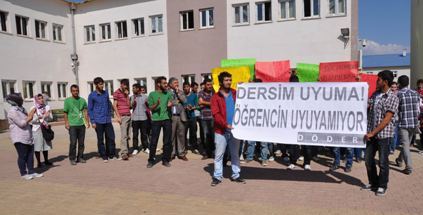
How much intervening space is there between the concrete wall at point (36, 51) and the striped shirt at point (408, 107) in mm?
20638

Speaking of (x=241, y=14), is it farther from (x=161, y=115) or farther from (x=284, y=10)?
(x=161, y=115)

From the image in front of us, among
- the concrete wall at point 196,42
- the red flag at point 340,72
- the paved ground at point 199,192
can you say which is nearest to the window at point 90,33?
the concrete wall at point 196,42

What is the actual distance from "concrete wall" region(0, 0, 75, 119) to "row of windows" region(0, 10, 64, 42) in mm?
129

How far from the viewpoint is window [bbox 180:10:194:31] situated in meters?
21.8

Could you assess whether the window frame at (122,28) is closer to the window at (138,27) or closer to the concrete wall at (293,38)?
the window at (138,27)

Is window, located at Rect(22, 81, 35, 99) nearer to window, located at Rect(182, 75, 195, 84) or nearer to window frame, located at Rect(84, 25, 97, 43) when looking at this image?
window frame, located at Rect(84, 25, 97, 43)

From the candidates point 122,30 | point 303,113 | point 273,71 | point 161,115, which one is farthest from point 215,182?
point 122,30

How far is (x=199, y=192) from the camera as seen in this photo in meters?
5.61

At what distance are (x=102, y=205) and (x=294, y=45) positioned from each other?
16.1 meters

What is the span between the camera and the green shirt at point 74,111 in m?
8.01

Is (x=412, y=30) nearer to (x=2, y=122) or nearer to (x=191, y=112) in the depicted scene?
(x=191, y=112)

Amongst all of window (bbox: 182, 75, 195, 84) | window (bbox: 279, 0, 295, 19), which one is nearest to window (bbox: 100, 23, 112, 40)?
window (bbox: 182, 75, 195, 84)

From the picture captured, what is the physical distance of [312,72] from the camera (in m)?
8.23

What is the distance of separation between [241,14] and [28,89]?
15542 millimetres
